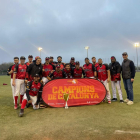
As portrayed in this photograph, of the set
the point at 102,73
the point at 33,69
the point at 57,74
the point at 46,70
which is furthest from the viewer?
the point at 46,70

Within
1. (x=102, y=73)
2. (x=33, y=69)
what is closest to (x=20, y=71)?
(x=33, y=69)

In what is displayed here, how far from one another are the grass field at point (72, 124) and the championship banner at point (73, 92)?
58 centimetres

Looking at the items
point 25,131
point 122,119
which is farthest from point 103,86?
point 25,131

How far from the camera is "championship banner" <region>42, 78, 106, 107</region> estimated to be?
5.71 meters

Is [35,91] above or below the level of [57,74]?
below

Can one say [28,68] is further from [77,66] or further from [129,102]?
[129,102]

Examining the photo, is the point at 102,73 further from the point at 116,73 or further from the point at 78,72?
the point at 78,72

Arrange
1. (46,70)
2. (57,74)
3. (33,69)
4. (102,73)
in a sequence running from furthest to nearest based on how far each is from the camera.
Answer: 1. (46,70)
2. (102,73)
3. (57,74)
4. (33,69)

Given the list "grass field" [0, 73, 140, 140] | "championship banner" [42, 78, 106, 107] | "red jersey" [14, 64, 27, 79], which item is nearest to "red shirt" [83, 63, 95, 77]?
"championship banner" [42, 78, 106, 107]

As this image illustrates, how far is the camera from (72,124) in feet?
12.7

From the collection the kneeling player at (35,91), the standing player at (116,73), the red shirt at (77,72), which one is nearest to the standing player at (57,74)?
the red shirt at (77,72)

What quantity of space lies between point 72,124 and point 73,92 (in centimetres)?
213

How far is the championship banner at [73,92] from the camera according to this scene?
571 centimetres

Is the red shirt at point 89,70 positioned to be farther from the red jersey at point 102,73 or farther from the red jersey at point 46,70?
the red jersey at point 46,70
